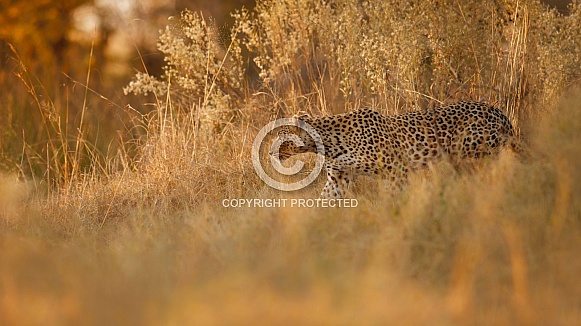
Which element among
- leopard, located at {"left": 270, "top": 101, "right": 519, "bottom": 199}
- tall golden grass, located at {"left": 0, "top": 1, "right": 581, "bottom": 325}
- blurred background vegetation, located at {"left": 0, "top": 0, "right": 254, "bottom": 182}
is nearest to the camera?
tall golden grass, located at {"left": 0, "top": 1, "right": 581, "bottom": 325}

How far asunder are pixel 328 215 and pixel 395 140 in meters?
→ 1.53

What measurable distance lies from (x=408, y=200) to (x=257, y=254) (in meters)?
1.40

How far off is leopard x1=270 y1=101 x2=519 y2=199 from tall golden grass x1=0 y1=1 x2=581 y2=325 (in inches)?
13.1

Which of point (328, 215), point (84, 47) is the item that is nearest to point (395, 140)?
point (328, 215)

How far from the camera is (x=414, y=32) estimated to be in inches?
305

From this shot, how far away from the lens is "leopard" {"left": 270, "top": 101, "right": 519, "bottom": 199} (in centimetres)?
641

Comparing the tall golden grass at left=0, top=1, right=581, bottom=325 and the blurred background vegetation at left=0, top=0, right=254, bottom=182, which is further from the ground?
the blurred background vegetation at left=0, top=0, right=254, bottom=182

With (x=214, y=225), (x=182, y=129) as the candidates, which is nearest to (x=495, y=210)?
(x=214, y=225)

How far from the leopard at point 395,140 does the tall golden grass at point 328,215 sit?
1.09ft

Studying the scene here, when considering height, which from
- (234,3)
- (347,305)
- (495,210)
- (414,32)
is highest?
(234,3)

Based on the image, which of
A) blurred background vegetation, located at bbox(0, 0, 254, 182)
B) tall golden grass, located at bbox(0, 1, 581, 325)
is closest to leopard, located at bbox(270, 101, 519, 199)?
tall golden grass, located at bbox(0, 1, 581, 325)

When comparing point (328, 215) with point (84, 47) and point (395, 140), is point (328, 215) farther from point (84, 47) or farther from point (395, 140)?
point (84, 47)

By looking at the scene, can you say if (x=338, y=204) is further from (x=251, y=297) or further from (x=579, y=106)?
(x=251, y=297)

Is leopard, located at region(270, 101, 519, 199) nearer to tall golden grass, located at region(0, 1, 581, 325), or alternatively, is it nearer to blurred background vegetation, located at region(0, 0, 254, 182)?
tall golden grass, located at region(0, 1, 581, 325)
